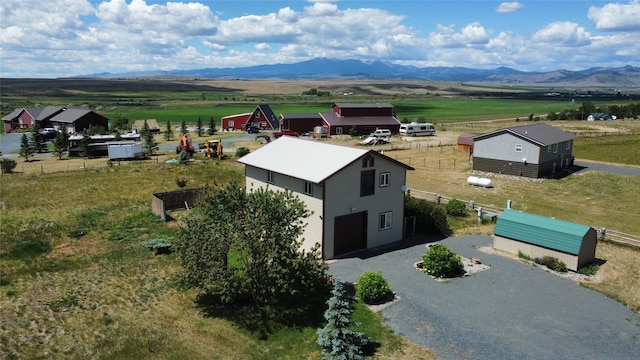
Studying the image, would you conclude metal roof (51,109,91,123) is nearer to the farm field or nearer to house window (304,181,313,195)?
the farm field

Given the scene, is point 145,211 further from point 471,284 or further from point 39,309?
point 471,284

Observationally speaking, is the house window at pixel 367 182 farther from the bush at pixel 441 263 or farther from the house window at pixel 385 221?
the bush at pixel 441 263

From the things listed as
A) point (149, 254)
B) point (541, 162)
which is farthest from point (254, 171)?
point (541, 162)

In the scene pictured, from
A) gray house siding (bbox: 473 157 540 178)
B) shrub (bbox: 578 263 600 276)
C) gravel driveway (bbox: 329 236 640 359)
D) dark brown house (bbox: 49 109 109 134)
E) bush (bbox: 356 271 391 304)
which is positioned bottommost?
gravel driveway (bbox: 329 236 640 359)

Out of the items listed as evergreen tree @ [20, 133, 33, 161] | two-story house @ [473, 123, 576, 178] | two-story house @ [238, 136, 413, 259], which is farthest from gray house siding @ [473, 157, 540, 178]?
evergreen tree @ [20, 133, 33, 161]

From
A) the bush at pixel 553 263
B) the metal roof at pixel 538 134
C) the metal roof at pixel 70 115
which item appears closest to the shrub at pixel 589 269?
the bush at pixel 553 263

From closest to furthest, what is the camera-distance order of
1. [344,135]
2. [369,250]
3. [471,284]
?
[471,284], [369,250], [344,135]
